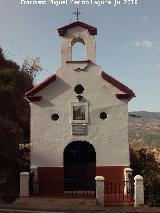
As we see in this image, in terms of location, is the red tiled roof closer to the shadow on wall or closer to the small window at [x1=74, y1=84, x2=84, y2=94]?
the shadow on wall

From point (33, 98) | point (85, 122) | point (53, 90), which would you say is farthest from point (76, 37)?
point (85, 122)

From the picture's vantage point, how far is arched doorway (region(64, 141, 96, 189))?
61.3 ft

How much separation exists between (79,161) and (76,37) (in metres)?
6.04

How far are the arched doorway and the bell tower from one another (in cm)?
410

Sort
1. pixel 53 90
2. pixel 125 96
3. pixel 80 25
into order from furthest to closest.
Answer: pixel 80 25 < pixel 53 90 < pixel 125 96

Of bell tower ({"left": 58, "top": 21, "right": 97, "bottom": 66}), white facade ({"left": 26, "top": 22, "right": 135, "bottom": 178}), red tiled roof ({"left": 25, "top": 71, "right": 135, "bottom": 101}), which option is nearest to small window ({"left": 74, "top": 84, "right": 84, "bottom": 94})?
white facade ({"left": 26, "top": 22, "right": 135, "bottom": 178})

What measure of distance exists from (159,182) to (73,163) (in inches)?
175

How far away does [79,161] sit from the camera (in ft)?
61.9

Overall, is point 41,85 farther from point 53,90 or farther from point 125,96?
point 125,96

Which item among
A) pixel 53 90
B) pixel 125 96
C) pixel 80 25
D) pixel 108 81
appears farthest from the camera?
pixel 80 25

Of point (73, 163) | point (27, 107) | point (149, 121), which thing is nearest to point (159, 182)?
point (73, 163)

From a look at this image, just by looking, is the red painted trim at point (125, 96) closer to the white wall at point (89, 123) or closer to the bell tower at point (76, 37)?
the white wall at point (89, 123)

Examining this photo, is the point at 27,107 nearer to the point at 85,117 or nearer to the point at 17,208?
the point at 85,117

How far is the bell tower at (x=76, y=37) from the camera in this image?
61.4 feet
